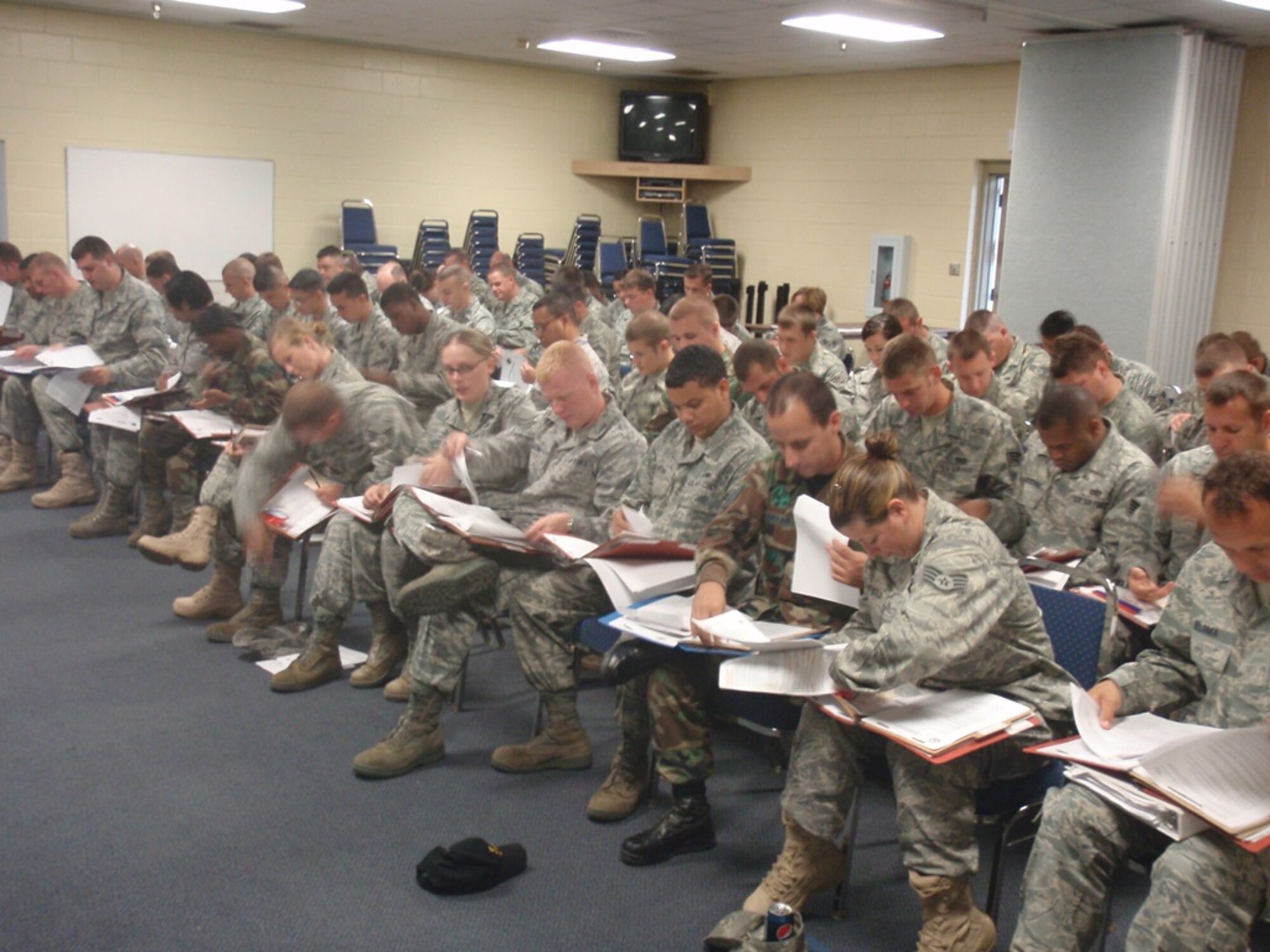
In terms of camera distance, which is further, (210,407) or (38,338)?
(38,338)

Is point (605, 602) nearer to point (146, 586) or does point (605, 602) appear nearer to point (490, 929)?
point (490, 929)

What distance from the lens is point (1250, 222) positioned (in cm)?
903

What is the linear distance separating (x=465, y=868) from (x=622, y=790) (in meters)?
0.60

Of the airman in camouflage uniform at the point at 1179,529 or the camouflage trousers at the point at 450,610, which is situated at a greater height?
the airman in camouflage uniform at the point at 1179,529

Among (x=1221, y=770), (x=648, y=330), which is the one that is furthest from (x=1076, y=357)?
(x=1221, y=770)

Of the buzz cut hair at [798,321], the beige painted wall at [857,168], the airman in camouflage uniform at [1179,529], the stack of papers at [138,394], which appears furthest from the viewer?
the beige painted wall at [857,168]

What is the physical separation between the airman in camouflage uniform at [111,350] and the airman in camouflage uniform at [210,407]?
0.68 meters

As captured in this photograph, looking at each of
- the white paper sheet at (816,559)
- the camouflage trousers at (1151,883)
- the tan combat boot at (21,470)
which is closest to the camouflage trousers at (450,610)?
the white paper sheet at (816,559)

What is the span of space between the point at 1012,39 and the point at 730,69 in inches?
143

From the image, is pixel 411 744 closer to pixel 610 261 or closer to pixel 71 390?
pixel 71 390

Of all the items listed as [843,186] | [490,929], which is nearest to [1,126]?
[843,186]

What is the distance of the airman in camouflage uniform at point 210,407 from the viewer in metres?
5.49

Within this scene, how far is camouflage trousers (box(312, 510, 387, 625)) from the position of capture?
433 cm

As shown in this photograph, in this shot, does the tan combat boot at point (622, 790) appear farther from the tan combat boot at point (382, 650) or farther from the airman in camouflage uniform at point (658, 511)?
the tan combat boot at point (382, 650)
